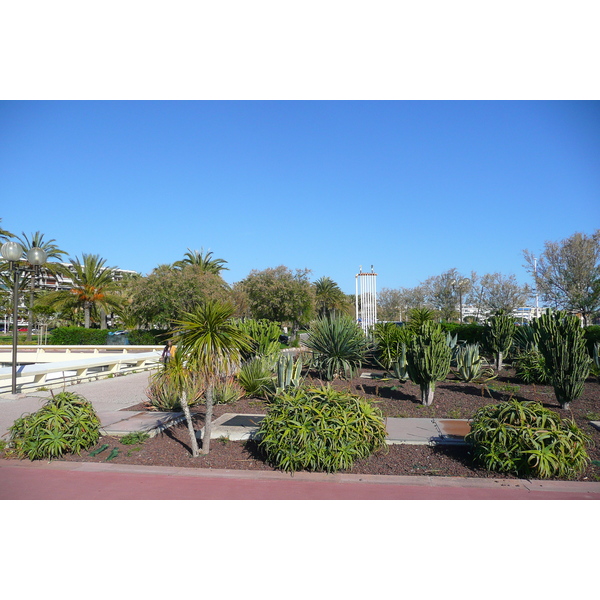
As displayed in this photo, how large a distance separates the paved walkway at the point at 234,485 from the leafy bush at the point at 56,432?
0.18 m

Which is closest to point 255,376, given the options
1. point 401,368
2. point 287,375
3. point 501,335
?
point 287,375

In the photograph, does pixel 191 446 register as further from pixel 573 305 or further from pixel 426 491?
pixel 573 305

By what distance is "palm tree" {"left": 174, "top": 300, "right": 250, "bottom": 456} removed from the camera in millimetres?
6086

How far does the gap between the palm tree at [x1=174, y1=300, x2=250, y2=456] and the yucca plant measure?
5165mm

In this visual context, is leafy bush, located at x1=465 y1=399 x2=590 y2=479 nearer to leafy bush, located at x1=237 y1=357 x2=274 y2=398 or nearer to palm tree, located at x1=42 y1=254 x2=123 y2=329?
leafy bush, located at x1=237 y1=357 x2=274 y2=398

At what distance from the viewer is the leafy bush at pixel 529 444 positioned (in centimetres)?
555

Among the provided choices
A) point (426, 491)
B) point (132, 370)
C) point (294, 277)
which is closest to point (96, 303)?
point (294, 277)

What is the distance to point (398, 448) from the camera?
22.0 ft

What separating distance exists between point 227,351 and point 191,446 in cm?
149

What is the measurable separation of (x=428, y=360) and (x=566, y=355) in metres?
2.37

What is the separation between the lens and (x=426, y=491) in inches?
208

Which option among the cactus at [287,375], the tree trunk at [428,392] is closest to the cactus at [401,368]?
the tree trunk at [428,392]

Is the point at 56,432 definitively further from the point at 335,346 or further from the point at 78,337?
the point at 78,337

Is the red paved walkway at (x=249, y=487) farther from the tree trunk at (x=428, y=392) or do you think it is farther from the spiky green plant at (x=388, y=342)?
the spiky green plant at (x=388, y=342)
